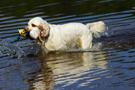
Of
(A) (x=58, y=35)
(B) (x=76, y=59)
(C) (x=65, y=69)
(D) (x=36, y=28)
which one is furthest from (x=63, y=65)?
(D) (x=36, y=28)

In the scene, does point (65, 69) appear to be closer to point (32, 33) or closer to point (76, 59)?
point (76, 59)

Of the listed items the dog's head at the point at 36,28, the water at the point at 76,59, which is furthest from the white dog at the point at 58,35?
the water at the point at 76,59

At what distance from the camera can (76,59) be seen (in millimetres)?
7559

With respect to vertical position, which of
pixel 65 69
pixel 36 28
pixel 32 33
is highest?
pixel 36 28

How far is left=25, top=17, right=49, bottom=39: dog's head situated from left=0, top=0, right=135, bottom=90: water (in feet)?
2.52

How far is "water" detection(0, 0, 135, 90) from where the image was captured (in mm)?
5691

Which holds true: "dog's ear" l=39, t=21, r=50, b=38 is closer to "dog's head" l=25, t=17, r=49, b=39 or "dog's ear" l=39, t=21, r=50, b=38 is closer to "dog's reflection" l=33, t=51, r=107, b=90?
"dog's head" l=25, t=17, r=49, b=39

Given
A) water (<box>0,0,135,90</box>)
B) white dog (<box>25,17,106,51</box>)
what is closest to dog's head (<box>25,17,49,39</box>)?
white dog (<box>25,17,106,51</box>)

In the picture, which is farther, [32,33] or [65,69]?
[32,33]

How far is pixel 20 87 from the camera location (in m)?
5.77

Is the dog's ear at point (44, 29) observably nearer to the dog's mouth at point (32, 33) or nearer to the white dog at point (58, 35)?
the white dog at point (58, 35)

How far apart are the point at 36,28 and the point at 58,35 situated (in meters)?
0.68

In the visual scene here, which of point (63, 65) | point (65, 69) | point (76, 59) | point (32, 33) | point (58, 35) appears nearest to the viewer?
point (65, 69)

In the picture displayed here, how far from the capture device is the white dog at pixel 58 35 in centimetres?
746
